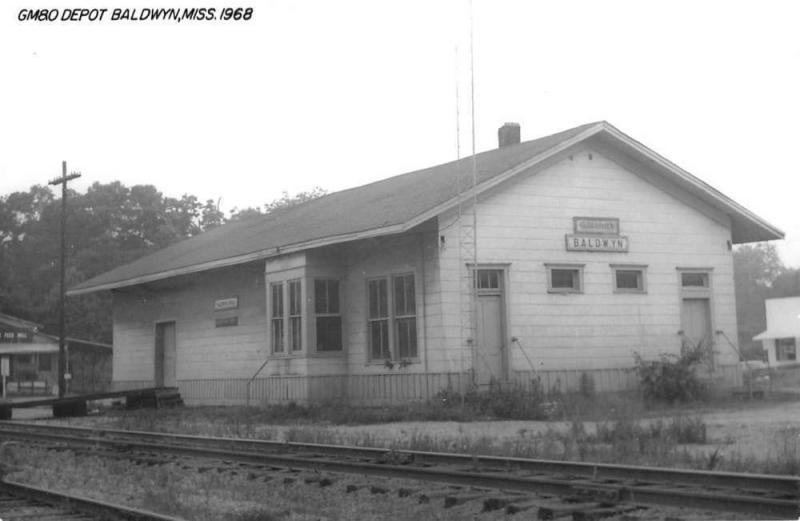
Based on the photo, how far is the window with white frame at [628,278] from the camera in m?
21.2

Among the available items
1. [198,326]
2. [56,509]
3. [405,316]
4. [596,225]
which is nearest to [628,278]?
[596,225]

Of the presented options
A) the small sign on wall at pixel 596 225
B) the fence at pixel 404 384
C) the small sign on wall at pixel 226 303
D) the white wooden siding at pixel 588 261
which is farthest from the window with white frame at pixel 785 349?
the small sign on wall at pixel 226 303

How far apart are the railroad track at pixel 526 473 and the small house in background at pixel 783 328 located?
6704 mm

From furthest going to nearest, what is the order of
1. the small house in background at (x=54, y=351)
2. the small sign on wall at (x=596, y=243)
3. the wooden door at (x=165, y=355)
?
the small house in background at (x=54, y=351), the wooden door at (x=165, y=355), the small sign on wall at (x=596, y=243)

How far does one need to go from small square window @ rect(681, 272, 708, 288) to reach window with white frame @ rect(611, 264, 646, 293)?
1189 mm

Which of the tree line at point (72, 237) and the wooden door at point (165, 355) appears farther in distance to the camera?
the tree line at point (72, 237)

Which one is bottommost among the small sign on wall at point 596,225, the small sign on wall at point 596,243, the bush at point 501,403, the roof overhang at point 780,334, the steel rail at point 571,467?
the steel rail at point 571,467

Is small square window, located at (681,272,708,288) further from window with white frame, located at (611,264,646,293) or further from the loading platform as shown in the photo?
the loading platform

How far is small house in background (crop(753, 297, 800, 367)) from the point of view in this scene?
48.0 ft

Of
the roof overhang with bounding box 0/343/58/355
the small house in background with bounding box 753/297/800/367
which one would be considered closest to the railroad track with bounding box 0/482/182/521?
the small house in background with bounding box 753/297/800/367

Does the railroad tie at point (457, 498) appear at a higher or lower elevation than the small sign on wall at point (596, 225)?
lower

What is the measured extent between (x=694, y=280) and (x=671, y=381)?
11.1 feet

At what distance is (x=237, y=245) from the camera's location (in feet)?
82.5

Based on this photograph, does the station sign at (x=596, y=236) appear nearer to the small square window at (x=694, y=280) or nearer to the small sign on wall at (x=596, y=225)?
the small sign on wall at (x=596, y=225)
